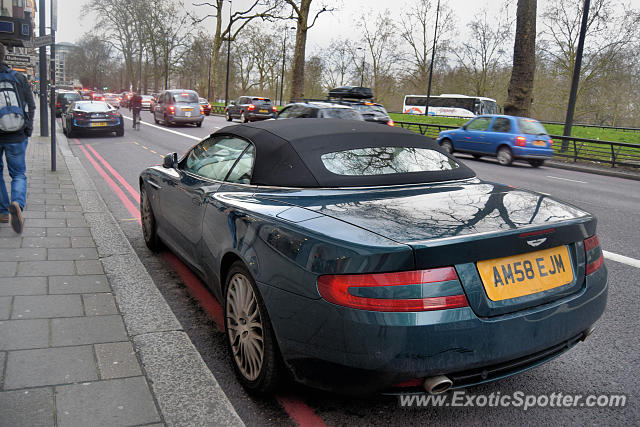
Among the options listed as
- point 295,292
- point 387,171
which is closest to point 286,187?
point 387,171

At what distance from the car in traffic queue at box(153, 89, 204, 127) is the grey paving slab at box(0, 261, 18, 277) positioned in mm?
23382

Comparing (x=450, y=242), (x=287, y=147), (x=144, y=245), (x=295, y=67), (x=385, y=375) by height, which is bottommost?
(x=144, y=245)

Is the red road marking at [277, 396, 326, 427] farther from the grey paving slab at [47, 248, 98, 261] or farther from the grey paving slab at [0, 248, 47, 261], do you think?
the grey paving slab at [0, 248, 47, 261]

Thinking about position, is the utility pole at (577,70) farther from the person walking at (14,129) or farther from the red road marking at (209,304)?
the person walking at (14,129)

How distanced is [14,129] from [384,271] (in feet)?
16.8

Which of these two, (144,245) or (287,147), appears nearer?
(287,147)

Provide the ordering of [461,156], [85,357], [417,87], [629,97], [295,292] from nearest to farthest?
[295,292], [85,357], [461,156], [629,97], [417,87]

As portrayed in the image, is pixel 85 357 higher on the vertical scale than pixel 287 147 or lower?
lower

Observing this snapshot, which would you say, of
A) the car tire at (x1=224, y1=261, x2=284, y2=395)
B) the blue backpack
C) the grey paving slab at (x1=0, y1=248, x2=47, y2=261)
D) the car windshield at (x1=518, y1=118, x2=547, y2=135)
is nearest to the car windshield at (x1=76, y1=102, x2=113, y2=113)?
the car windshield at (x1=518, y1=118, x2=547, y2=135)

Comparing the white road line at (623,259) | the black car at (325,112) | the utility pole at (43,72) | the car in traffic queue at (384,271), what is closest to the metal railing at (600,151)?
the black car at (325,112)

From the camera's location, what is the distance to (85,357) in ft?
9.75

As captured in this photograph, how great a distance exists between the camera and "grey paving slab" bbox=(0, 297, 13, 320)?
3488 millimetres

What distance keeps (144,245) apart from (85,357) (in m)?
2.69

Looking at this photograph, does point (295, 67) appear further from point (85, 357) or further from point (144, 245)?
point (85, 357)
